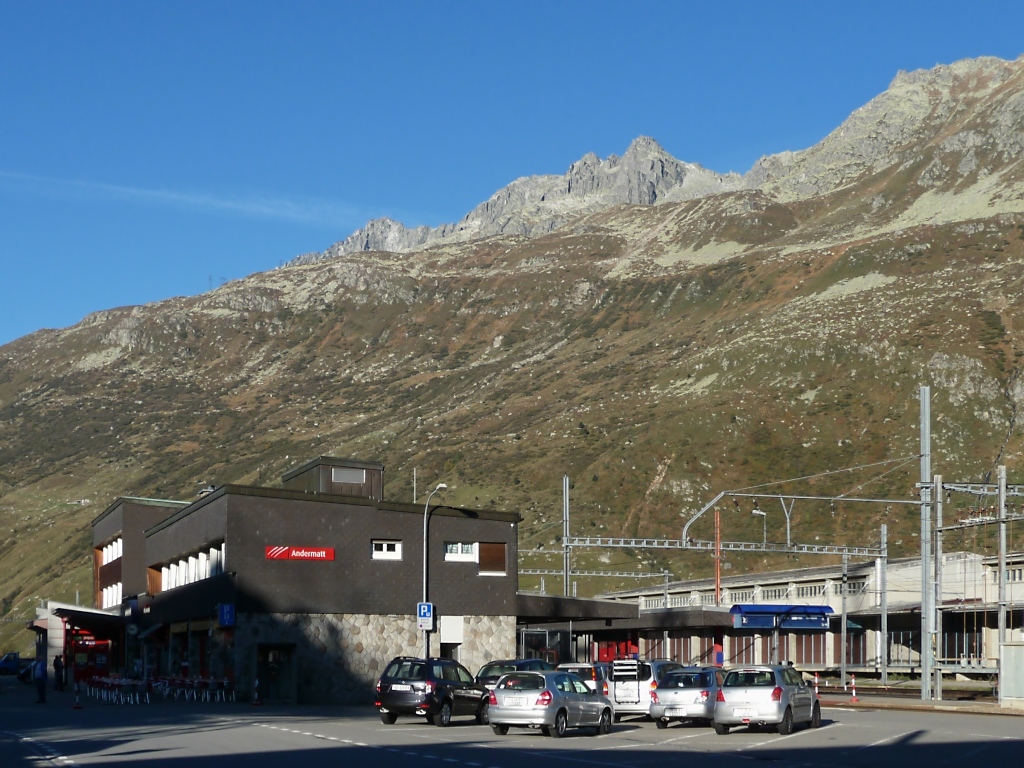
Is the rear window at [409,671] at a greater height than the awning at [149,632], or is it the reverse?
the rear window at [409,671]

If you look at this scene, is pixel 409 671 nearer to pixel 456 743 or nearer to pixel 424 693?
pixel 424 693

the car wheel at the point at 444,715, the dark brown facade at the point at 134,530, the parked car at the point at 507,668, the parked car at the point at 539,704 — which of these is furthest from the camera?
the dark brown facade at the point at 134,530

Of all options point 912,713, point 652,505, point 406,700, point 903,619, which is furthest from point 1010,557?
point 652,505

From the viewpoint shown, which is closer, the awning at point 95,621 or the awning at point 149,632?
the awning at point 149,632

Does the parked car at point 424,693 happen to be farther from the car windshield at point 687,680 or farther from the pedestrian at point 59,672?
the pedestrian at point 59,672

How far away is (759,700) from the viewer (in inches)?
1175

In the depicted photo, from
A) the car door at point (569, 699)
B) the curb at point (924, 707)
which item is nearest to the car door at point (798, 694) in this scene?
the car door at point (569, 699)

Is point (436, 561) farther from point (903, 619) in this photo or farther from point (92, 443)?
point (92, 443)

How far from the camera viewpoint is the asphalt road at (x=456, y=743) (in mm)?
22875

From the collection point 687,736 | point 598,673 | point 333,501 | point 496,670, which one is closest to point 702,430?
point 333,501

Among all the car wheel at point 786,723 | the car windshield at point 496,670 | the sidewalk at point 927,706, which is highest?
the car windshield at point 496,670

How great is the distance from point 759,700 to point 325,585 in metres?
23.8

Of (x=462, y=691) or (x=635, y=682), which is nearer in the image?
(x=462, y=691)

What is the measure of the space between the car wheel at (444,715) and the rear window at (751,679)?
792cm
